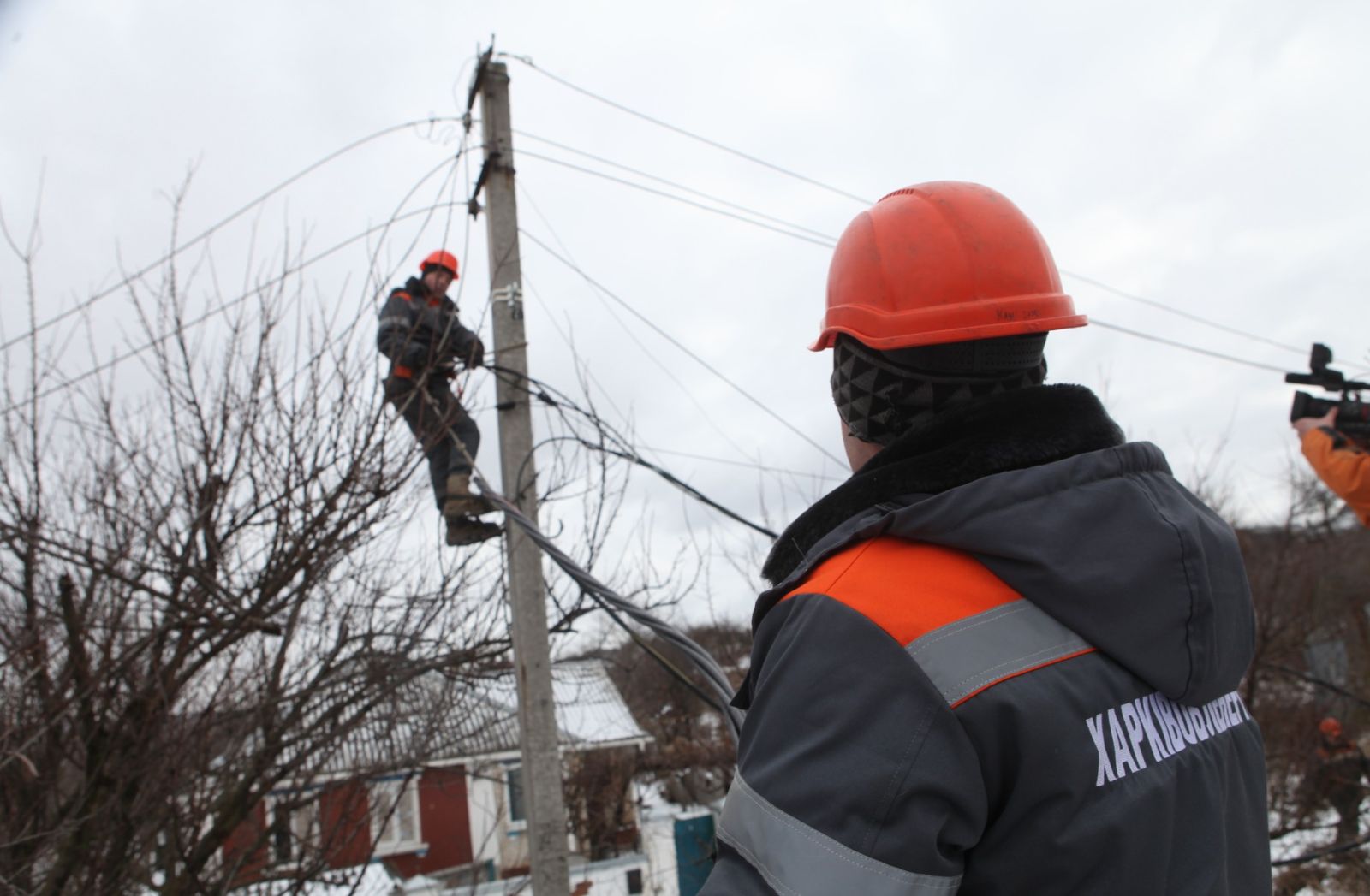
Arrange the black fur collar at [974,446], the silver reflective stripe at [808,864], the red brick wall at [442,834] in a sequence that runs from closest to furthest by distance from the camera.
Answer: the silver reflective stripe at [808,864] → the black fur collar at [974,446] → the red brick wall at [442,834]

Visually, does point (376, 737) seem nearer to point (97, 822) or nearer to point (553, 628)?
point (553, 628)

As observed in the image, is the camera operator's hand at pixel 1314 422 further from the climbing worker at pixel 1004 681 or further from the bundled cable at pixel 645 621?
the climbing worker at pixel 1004 681

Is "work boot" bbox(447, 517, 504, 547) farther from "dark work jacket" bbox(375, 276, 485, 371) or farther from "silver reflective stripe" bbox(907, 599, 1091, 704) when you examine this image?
"silver reflective stripe" bbox(907, 599, 1091, 704)

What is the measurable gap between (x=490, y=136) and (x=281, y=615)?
2.82m

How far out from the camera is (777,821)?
1.01m

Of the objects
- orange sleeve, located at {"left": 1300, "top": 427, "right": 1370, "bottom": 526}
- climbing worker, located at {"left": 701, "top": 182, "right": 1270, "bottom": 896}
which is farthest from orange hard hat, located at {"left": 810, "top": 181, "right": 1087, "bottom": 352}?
orange sleeve, located at {"left": 1300, "top": 427, "right": 1370, "bottom": 526}

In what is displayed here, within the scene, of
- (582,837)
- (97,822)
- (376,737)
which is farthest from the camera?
(582,837)

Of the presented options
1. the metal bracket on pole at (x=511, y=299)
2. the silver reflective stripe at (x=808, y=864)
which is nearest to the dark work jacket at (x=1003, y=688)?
the silver reflective stripe at (x=808, y=864)

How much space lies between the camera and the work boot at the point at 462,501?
4645 millimetres

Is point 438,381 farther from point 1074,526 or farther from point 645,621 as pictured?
point 1074,526

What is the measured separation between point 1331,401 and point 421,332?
15.2ft

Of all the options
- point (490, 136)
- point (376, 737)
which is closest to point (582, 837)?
point (376, 737)

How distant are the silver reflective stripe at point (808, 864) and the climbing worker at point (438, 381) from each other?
12.0 ft

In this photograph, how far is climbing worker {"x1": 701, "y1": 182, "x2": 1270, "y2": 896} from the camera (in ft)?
3.23
